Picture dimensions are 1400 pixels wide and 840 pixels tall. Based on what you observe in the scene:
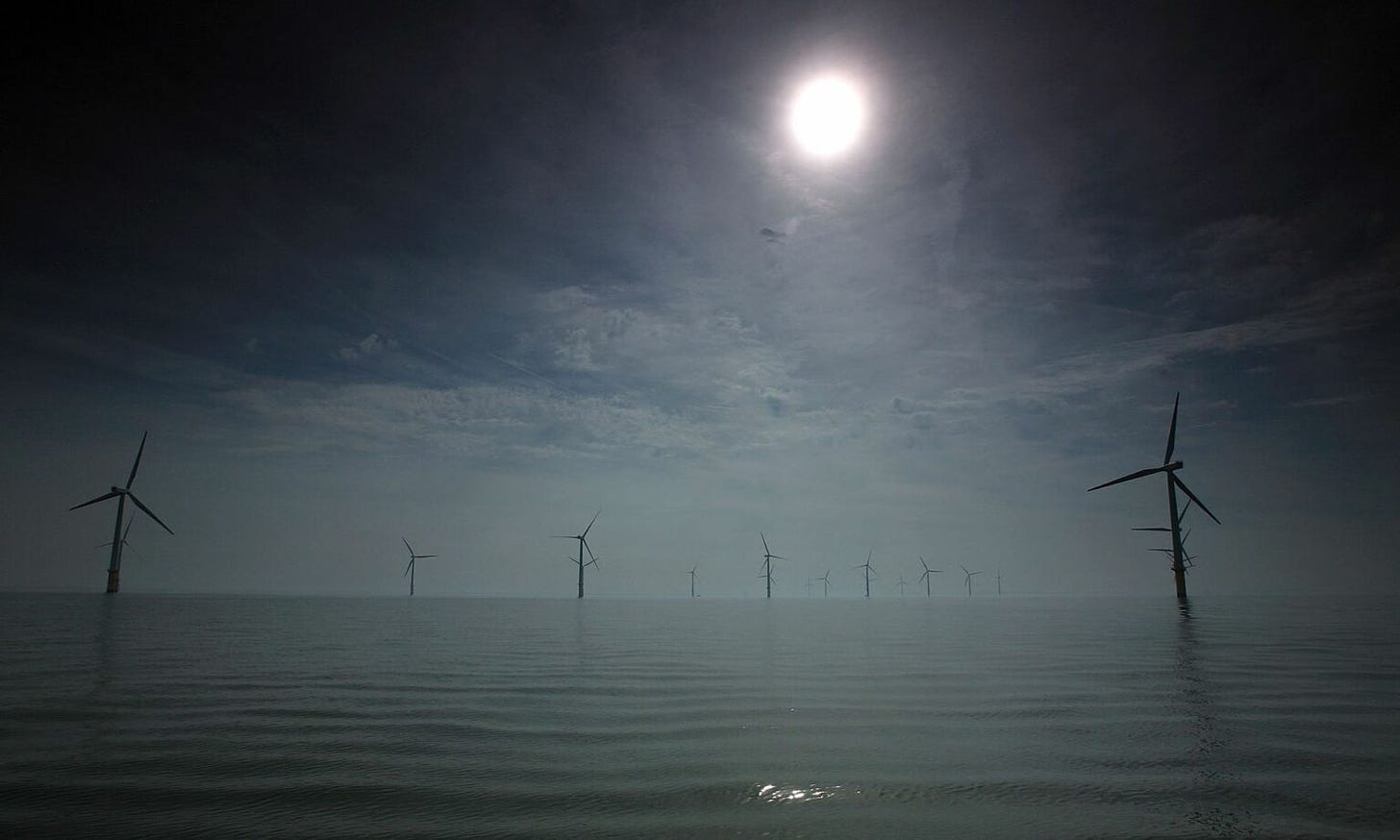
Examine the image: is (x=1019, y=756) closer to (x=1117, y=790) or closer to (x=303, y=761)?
(x=1117, y=790)

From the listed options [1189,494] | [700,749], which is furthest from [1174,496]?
[700,749]

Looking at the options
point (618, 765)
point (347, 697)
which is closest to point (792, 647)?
point (347, 697)

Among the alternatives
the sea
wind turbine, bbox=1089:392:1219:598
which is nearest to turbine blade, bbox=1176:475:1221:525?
wind turbine, bbox=1089:392:1219:598

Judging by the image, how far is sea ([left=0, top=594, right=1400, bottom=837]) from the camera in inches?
228

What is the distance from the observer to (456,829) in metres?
5.54

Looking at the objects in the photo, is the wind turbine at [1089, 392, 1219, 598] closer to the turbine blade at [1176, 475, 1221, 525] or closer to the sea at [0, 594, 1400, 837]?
the turbine blade at [1176, 475, 1221, 525]

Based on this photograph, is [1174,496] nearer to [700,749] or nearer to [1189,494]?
[1189,494]

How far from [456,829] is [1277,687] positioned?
52.6 ft

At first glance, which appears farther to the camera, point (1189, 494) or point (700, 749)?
point (1189, 494)

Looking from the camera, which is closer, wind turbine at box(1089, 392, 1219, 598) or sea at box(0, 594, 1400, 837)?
sea at box(0, 594, 1400, 837)

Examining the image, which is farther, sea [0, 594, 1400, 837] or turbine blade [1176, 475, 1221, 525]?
turbine blade [1176, 475, 1221, 525]

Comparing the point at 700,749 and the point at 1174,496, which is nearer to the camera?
the point at 700,749

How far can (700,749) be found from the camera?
28.2 ft

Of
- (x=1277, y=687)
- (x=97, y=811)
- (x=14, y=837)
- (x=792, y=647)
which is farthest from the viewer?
(x=792, y=647)
